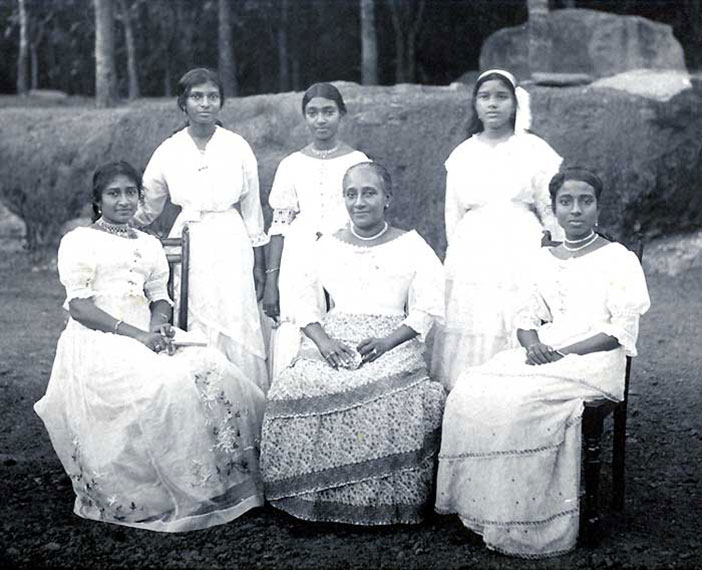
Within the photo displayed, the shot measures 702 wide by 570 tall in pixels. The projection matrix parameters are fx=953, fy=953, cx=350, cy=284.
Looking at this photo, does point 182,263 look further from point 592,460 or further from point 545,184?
point 592,460

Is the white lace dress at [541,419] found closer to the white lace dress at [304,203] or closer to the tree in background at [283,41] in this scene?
the white lace dress at [304,203]

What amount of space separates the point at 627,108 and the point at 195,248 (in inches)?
229

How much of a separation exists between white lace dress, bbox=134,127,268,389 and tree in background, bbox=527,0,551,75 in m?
7.04

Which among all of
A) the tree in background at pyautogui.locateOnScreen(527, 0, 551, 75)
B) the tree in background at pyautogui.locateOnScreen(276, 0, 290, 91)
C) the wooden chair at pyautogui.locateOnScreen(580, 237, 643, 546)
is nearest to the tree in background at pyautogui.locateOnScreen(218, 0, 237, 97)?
the tree in background at pyautogui.locateOnScreen(276, 0, 290, 91)

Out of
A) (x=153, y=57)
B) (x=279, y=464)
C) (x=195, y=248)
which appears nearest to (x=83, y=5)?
(x=153, y=57)

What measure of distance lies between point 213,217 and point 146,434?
1.30 metres

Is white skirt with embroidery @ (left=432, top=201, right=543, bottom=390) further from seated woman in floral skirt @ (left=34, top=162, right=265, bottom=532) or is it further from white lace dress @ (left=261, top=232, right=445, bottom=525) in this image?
seated woman in floral skirt @ (left=34, top=162, right=265, bottom=532)

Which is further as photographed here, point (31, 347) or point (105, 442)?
point (31, 347)

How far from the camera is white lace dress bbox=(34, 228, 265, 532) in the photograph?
12.8 feet

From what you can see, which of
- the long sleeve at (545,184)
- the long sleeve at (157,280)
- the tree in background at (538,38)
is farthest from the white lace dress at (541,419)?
the tree in background at (538,38)

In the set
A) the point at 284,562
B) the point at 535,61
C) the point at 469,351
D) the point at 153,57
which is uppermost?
the point at 153,57

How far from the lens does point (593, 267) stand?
12.6 feet

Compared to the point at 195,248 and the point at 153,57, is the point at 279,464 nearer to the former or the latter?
the point at 195,248

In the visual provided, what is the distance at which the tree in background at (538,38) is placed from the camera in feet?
36.2
